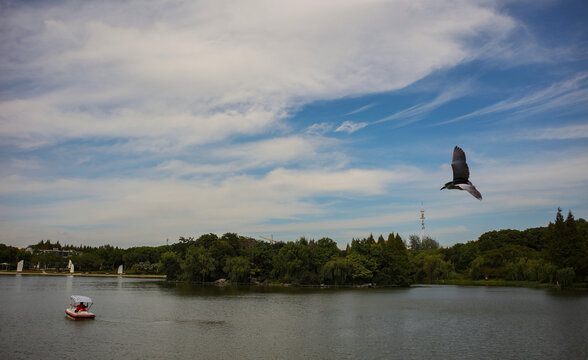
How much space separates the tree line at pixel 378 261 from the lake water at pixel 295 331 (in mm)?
24052

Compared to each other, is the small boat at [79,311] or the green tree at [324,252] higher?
the green tree at [324,252]

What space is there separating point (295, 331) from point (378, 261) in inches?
1924

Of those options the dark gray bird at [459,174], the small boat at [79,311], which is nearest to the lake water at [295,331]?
the small boat at [79,311]

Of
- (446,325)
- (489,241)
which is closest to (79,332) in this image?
(446,325)

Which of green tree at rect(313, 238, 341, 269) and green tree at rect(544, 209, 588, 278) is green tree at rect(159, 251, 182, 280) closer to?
green tree at rect(313, 238, 341, 269)

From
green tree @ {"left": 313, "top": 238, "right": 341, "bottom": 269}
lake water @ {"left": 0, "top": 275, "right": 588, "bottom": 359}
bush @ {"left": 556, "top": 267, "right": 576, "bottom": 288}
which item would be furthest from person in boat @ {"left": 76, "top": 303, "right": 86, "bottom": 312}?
bush @ {"left": 556, "top": 267, "right": 576, "bottom": 288}

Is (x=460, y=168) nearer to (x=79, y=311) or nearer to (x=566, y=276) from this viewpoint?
(x=79, y=311)

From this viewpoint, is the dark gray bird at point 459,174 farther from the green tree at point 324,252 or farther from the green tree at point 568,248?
the green tree at point 324,252

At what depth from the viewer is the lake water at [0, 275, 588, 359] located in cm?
2164

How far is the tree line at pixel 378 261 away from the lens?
61612 millimetres

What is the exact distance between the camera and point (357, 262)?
71688 millimetres

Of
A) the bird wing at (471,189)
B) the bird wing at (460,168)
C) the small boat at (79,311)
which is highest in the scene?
the bird wing at (460,168)

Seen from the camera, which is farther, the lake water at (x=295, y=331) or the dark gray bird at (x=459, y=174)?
the lake water at (x=295, y=331)

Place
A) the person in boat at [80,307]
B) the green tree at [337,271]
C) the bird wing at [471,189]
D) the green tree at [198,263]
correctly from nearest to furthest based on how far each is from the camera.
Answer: the bird wing at [471,189]
the person in boat at [80,307]
the green tree at [337,271]
the green tree at [198,263]
